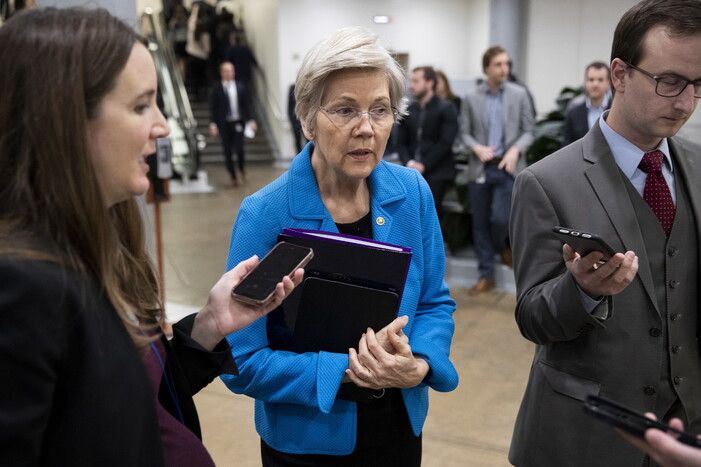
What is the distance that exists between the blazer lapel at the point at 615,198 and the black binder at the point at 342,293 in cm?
54

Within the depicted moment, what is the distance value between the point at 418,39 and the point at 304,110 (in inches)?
544

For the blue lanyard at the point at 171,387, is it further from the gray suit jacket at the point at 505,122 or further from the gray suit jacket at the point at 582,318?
the gray suit jacket at the point at 505,122

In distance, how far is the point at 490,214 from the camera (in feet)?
21.4

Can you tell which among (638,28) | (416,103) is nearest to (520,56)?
(416,103)

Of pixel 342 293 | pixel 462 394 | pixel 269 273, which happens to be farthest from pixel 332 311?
pixel 462 394

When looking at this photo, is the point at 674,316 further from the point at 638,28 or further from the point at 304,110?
the point at 304,110

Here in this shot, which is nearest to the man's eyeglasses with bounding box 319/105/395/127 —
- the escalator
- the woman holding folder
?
the woman holding folder

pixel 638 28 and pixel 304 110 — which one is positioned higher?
pixel 638 28

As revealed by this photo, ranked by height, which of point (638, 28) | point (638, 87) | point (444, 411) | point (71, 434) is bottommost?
point (444, 411)

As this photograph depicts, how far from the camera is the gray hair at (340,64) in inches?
70.1

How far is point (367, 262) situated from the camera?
5.60 ft

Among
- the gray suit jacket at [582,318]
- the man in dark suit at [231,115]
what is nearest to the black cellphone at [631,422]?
the gray suit jacket at [582,318]

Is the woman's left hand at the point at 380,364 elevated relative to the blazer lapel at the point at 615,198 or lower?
lower

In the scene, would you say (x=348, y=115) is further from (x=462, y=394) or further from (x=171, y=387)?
(x=462, y=394)
